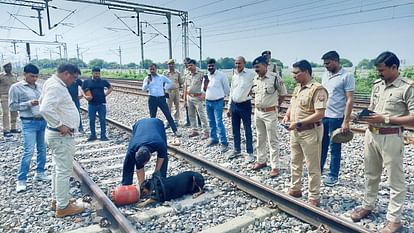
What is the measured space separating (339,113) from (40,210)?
169 inches

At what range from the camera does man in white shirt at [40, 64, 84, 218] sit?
3855 mm

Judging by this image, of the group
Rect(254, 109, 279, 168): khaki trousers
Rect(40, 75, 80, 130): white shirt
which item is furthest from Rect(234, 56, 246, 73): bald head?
Rect(40, 75, 80, 130): white shirt

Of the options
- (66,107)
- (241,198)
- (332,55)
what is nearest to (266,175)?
(241,198)

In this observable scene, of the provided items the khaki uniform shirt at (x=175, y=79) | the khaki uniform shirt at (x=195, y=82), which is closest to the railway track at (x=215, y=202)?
the khaki uniform shirt at (x=195, y=82)

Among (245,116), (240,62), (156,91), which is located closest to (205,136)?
(156,91)

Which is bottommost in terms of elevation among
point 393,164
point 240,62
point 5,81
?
point 393,164

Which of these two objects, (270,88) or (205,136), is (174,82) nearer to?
(205,136)

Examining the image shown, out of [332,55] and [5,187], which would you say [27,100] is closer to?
[5,187]

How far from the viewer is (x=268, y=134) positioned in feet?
17.5

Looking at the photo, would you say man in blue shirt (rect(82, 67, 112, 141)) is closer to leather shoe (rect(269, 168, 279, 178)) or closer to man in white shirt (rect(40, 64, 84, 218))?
man in white shirt (rect(40, 64, 84, 218))

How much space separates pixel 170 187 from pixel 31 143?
2.45 meters

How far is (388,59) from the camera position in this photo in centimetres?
323

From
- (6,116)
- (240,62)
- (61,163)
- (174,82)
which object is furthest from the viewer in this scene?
(174,82)

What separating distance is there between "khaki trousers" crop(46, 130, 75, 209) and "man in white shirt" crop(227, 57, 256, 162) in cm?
308
